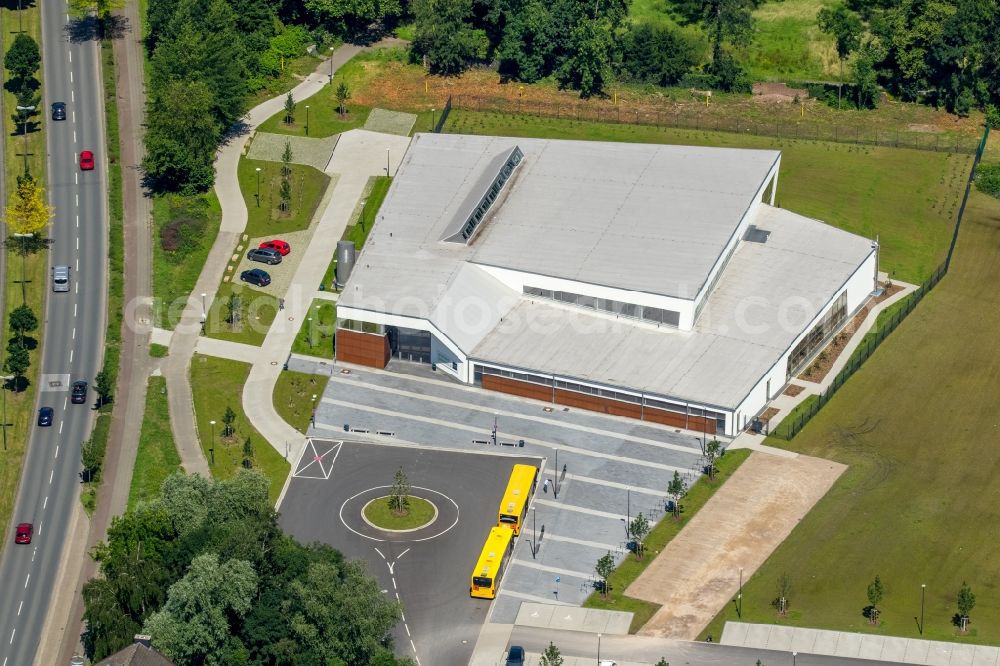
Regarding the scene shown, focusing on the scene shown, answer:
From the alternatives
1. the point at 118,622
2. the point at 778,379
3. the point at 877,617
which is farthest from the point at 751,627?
the point at 118,622

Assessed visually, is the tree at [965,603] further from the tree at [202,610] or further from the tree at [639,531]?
the tree at [202,610]

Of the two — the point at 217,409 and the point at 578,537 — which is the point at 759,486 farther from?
the point at 217,409

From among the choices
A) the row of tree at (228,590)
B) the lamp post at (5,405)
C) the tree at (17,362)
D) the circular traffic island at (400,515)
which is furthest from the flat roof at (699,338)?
the lamp post at (5,405)

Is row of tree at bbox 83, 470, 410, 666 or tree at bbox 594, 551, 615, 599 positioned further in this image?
tree at bbox 594, 551, 615, 599

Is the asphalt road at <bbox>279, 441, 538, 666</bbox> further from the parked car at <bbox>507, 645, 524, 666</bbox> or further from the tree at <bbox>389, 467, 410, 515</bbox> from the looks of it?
the parked car at <bbox>507, 645, 524, 666</bbox>

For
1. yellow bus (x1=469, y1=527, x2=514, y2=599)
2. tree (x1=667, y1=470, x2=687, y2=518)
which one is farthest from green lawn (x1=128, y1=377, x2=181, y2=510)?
tree (x1=667, y1=470, x2=687, y2=518)

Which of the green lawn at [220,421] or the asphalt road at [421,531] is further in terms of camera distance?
the green lawn at [220,421]
